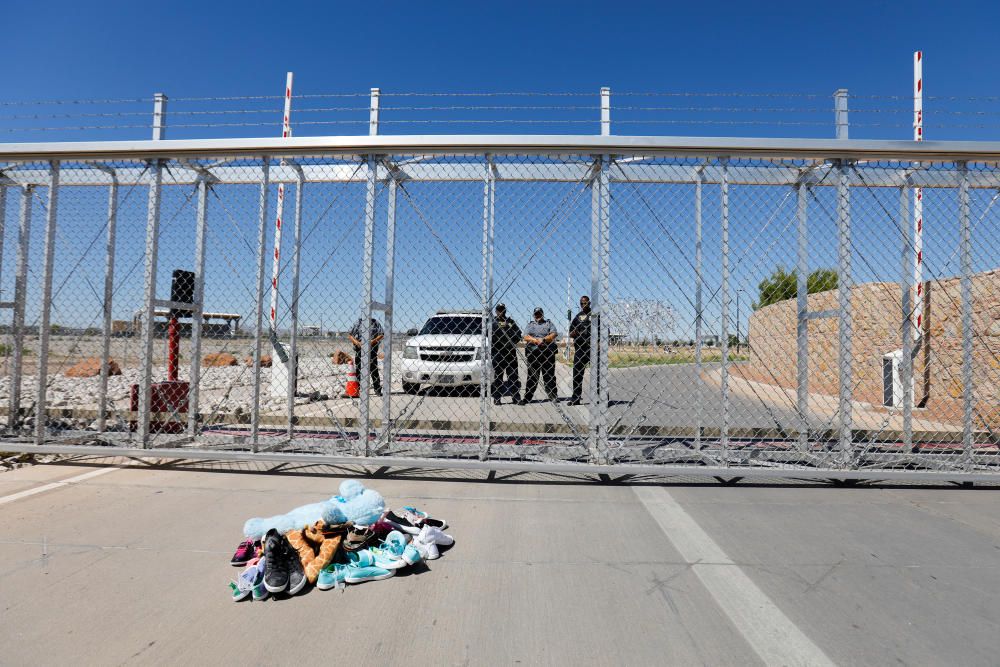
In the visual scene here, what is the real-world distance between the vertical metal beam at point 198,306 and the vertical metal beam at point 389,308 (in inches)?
86.7

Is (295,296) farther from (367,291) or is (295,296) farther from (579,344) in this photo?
(579,344)

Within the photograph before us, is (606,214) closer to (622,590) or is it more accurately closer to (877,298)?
(622,590)

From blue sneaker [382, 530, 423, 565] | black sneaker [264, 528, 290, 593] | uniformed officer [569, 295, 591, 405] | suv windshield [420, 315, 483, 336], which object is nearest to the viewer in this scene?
black sneaker [264, 528, 290, 593]

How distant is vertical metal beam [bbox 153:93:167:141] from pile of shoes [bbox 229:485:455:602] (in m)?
4.90

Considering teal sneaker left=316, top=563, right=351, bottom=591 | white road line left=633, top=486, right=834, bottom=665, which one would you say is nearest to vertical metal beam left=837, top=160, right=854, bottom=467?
white road line left=633, top=486, right=834, bottom=665

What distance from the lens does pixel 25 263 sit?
562 centimetres

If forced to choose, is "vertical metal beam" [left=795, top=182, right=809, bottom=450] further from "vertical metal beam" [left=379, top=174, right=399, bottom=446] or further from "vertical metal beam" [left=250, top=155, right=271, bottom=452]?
"vertical metal beam" [left=250, top=155, right=271, bottom=452]

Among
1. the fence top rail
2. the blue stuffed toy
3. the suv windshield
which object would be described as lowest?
the blue stuffed toy

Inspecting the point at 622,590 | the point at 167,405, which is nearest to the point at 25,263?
the point at 167,405

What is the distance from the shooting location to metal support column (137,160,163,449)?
5078 mm

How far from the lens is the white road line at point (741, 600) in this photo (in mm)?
2270

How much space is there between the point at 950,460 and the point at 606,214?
13.6 feet

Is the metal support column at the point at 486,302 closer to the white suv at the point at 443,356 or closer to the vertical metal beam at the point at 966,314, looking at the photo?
the white suv at the point at 443,356

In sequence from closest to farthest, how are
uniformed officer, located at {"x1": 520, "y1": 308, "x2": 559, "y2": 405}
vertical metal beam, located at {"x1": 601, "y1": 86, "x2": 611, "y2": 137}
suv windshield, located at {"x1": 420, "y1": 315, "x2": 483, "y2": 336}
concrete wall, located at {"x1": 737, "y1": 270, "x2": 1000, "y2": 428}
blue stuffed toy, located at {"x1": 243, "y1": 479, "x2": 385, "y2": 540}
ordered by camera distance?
1. blue stuffed toy, located at {"x1": 243, "y1": 479, "x2": 385, "y2": 540}
2. vertical metal beam, located at {"x1": 601, "y1": 86, "x2": 611, "y2": 137}
3. concrete wall, located at {"x1": 737, "y1": 270, "x2": 1000, "y2": 428}
4. uniformed officer, located at {"x1": 520, "y1": 308, "x2": 559, "y2": 405}
5. suv windshield, located at {"x1": 420, "y1": 315, "x2": 483, "y2": 336}
